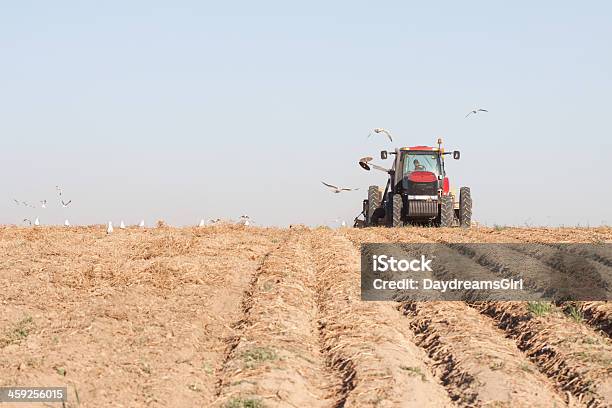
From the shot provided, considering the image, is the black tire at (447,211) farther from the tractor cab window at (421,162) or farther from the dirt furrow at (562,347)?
the dirt furrow at (562,347)

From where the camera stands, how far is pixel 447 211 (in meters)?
23.1

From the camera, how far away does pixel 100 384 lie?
260 inches

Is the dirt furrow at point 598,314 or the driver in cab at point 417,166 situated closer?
the dirt furrow at point 598,314

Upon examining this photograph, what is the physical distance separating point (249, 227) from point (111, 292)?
486 inches

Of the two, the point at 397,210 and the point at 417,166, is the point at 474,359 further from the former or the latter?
the point at 417,166

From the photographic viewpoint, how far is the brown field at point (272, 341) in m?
6.68

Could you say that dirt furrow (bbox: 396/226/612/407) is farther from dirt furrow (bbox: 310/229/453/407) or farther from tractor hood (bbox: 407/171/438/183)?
tractor hood (bbox: 407/171/438/183)

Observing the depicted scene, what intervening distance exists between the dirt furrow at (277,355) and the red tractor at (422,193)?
12.1 metres

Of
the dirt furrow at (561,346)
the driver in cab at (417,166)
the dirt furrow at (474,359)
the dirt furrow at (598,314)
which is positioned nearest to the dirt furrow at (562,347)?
the dirt furrow at (561,346)

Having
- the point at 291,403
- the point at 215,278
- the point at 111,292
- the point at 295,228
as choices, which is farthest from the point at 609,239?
the point at 291,403

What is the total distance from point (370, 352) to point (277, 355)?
89cm


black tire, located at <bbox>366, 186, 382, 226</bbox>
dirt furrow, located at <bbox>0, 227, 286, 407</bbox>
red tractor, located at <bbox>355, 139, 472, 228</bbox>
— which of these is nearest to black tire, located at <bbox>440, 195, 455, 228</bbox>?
red tractor, located at <bbox>355, 139, 472, 228</bbox>

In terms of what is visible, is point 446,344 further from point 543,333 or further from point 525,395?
point 525,395

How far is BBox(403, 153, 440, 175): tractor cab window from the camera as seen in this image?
23.9 meters
